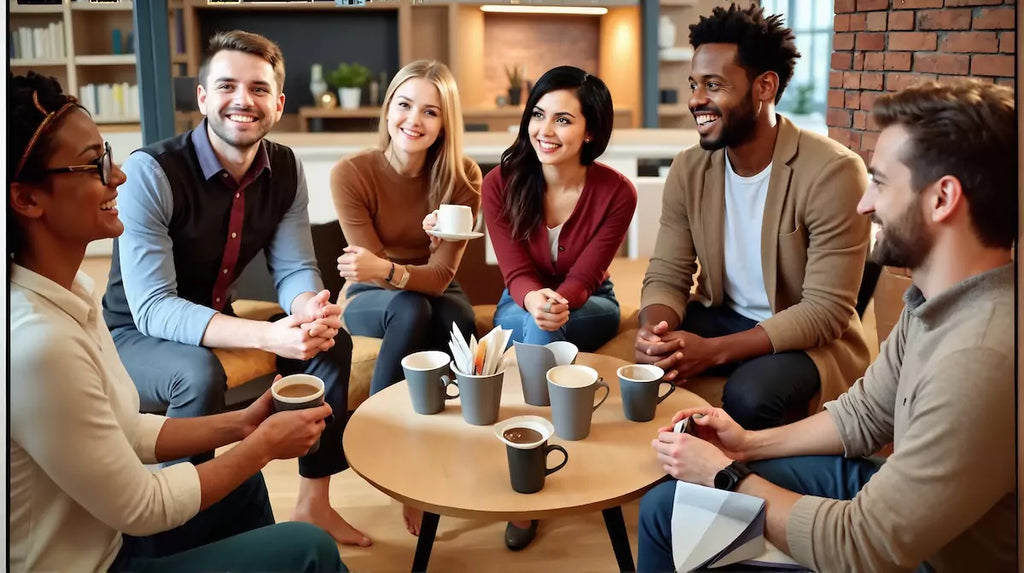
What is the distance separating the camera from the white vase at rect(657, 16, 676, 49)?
1646 millimetres

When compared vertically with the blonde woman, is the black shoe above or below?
below

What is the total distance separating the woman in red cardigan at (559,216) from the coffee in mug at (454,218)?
5 centimetres

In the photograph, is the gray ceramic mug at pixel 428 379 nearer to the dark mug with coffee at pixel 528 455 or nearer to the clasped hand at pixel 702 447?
the dark mug with coffee at pixel 528 455

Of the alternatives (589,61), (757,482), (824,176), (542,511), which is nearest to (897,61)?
(824,176)

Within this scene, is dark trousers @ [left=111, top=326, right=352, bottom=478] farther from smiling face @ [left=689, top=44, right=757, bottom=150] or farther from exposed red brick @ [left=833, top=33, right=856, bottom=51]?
exposed red brick @ [left=833, top=33, right=856, bottom=51]

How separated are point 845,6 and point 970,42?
0.28 meters

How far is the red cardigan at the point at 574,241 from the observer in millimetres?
1857

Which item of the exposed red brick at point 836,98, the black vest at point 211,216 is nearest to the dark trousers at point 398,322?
the black vest at point 211,216

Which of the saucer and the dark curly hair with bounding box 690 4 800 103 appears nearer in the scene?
the dark curly hair with bounding box 690 4 800 103

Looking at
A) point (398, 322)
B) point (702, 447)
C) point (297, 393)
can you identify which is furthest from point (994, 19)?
point (297, 393)

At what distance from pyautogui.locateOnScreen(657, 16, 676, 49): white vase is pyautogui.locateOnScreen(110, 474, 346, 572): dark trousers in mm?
1081

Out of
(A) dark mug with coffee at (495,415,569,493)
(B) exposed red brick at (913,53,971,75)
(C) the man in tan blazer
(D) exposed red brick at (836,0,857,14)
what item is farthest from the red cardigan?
(B) exposed red brick at (913,53,971,75)

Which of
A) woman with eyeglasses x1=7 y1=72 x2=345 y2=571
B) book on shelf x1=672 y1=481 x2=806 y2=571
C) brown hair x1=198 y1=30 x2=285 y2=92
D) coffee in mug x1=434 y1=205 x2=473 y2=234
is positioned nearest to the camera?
woman with eyeglasses x1=7 y1=72 x2=345 y2=571

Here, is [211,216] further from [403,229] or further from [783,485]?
[783,485]
